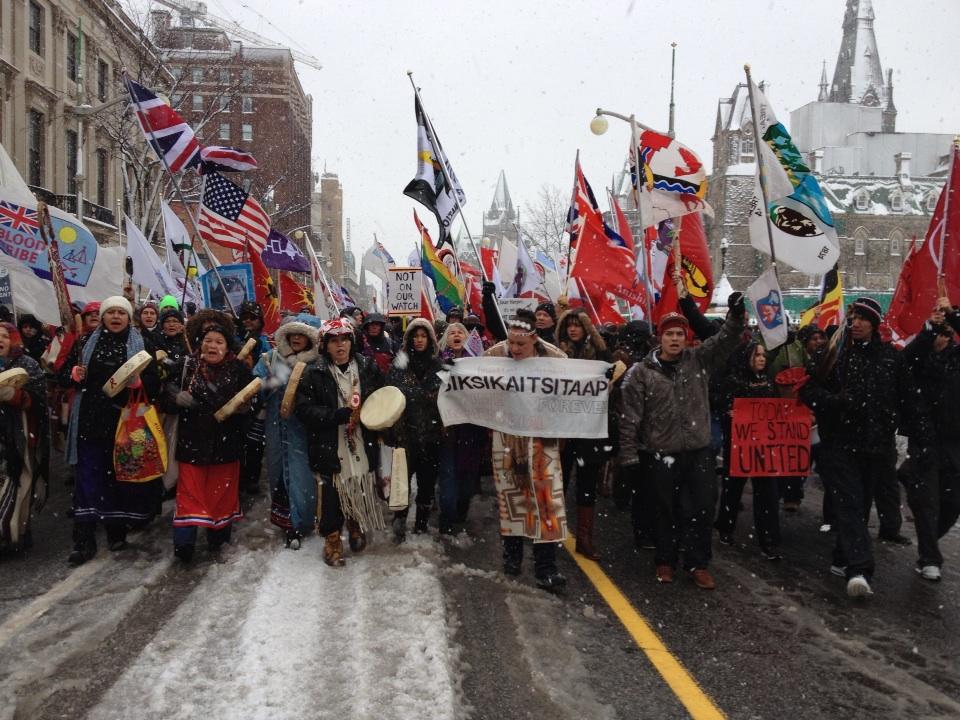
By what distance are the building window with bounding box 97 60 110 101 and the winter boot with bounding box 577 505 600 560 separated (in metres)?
32.6

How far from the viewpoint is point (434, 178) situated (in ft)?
31.5

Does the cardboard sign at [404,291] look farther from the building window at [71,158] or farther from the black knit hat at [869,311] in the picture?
the building window at [71,158]

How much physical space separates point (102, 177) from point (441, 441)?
34605 millimetres

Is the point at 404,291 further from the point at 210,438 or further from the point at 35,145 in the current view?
the point at 35,145

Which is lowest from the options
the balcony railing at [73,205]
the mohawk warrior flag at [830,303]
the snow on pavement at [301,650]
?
the snow on pavement at [301,650]

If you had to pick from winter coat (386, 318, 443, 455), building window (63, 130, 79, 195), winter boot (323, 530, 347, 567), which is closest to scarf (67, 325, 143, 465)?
winter coat (386, 318, 443, 455)

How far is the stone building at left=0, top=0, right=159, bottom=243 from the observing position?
2773cm

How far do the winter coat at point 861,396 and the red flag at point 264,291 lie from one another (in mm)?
8052

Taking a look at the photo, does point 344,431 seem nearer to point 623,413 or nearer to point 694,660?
point 623,413

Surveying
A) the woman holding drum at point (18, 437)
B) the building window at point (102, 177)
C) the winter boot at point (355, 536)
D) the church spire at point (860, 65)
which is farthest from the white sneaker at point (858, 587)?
the church spire at point (860, 65)

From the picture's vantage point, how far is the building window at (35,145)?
95.5 ft

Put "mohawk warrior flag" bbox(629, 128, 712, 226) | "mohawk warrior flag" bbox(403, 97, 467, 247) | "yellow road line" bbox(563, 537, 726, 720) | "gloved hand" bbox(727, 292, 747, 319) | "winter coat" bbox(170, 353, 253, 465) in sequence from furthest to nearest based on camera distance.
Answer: "mohawk warrior flag" bbox(403, 97, 467, 247) → "mohawk warrior flag" bbox(629, 128, 712, 226) → "winter coat" bbox(170, 353, 253, 465) → "gloved hand" bbox(727, 292, 747, 319) → "yellow road line" bbox(563, 537, 726, 720)

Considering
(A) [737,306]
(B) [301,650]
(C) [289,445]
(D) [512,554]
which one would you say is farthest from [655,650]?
(C) [289,445]

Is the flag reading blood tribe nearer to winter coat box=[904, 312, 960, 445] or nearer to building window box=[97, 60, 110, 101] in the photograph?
winter coat box=[904, 312, 960, 445]
